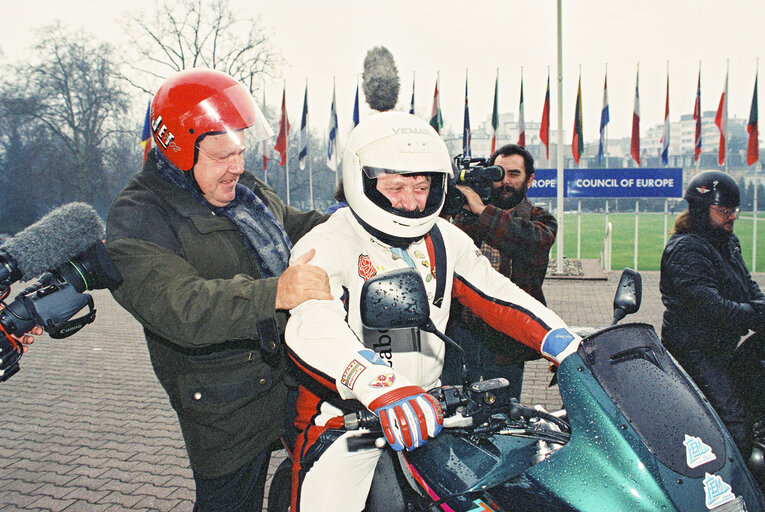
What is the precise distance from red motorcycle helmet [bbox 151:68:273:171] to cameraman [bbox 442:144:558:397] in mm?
1678

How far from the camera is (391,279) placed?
65.6 inches

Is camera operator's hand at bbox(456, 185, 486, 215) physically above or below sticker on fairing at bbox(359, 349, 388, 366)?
above

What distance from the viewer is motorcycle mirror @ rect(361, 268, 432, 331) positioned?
5.41 feet

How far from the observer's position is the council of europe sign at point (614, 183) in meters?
16.1

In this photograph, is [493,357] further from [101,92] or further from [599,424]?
[101,92]

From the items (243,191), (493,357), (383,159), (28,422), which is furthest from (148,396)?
(383,159)

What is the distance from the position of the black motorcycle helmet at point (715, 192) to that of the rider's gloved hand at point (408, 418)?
289 centimetres

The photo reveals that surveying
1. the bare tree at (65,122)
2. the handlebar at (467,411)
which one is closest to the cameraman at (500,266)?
the handlebar at (467,411)

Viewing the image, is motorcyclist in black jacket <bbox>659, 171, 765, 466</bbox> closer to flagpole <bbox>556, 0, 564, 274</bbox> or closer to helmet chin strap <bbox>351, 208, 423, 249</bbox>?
helmet chin strap <bbox>351, 208, 423, 249</bbox>

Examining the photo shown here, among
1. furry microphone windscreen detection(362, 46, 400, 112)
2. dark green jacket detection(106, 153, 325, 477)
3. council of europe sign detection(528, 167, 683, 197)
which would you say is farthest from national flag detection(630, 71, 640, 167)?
dark green jacket detection(106, 153, 325, 477)

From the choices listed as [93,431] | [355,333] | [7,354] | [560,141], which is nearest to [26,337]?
[7,354]

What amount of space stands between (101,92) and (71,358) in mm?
28552

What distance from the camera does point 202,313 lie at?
1.93 m

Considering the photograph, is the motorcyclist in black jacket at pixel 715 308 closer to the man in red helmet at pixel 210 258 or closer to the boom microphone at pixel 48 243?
the man in red helmet at pixel 210 258
